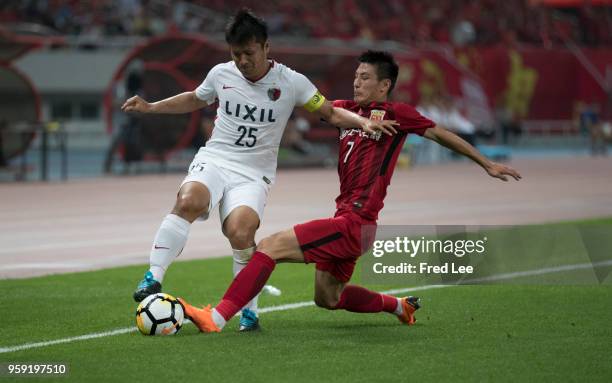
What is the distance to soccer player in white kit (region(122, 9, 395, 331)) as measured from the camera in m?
7.80

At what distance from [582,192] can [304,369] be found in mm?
17211

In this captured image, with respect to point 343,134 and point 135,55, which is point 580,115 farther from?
point 343,134

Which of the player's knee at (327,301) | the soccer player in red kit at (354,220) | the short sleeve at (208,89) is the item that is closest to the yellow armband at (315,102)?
the soccer player in red kit at (354,220)

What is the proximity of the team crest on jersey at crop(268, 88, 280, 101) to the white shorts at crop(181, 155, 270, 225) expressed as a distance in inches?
22.9

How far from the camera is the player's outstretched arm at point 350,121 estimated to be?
7.44 metres

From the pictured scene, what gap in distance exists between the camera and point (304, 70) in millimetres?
30406

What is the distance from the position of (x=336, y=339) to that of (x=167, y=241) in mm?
1345

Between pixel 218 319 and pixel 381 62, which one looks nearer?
pixel 218 319

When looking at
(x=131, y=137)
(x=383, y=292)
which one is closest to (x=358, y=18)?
(x=131, y=137)

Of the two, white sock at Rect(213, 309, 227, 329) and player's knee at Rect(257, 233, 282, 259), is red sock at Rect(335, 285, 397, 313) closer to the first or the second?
player's knee at Rect(257, 233, 282, 259)

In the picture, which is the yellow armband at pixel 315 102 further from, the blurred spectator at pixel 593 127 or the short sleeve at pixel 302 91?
the blurred spectator at pixel 593 127

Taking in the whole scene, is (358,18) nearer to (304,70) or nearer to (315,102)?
(304,70)

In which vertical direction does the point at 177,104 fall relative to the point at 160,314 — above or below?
above

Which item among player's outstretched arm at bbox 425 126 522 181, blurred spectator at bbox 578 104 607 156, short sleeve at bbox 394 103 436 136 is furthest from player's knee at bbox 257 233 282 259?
blurred spectator at bbox 578 104 607 156
